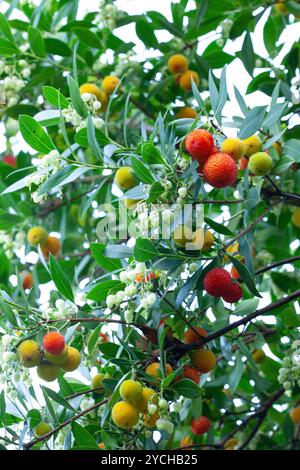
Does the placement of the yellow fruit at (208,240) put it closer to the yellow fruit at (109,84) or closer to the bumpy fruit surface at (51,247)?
the yellow fruit at (109,84)

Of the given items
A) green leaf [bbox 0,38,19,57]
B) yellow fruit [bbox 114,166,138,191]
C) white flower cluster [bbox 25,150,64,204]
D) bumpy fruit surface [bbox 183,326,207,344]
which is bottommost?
bumpy fruit surface [bbox 183,326,207,344]

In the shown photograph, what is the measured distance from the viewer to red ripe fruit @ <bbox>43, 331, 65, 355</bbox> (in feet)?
5.38

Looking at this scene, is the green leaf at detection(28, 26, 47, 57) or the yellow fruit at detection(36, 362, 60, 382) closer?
the yellow fruit at detection(36, 362, 60, 382)

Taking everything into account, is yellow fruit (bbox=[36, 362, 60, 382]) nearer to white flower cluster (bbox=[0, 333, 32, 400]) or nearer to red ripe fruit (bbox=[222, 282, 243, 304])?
white flower cluster (bbox=[0, 333, 32, 400])

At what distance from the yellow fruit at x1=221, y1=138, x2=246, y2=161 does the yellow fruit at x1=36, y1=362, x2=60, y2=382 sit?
56 cm

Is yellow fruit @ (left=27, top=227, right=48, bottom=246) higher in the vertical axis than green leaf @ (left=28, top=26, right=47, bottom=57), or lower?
lower

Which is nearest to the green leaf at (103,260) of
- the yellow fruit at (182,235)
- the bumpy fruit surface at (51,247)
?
the yellow fruit at (182,235)

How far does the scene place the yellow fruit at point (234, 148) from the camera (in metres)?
1.65

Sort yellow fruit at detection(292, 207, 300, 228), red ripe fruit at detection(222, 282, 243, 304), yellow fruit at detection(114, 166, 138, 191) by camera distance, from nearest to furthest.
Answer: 1. red ripe fruit at detection(222, 282, 243, 304)
2. yellow fruit at detection(114, 166, 138, 191)
3. yellow fruit at detection(292, 207, 300, 228)

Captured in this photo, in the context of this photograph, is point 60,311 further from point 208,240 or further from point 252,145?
point 252,145

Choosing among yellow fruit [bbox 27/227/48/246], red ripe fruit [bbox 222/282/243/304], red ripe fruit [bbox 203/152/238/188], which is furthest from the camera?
yellow fruit [bbox 27/227/48/246]

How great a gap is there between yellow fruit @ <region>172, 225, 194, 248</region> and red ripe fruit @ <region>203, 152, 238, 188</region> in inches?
4.0

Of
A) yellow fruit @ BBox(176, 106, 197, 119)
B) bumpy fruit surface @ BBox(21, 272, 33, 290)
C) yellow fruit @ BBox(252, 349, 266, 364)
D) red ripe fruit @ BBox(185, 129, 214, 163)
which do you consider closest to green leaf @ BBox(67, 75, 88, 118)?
red ripe fruit @ BBox(185, 129, 214, 163)
